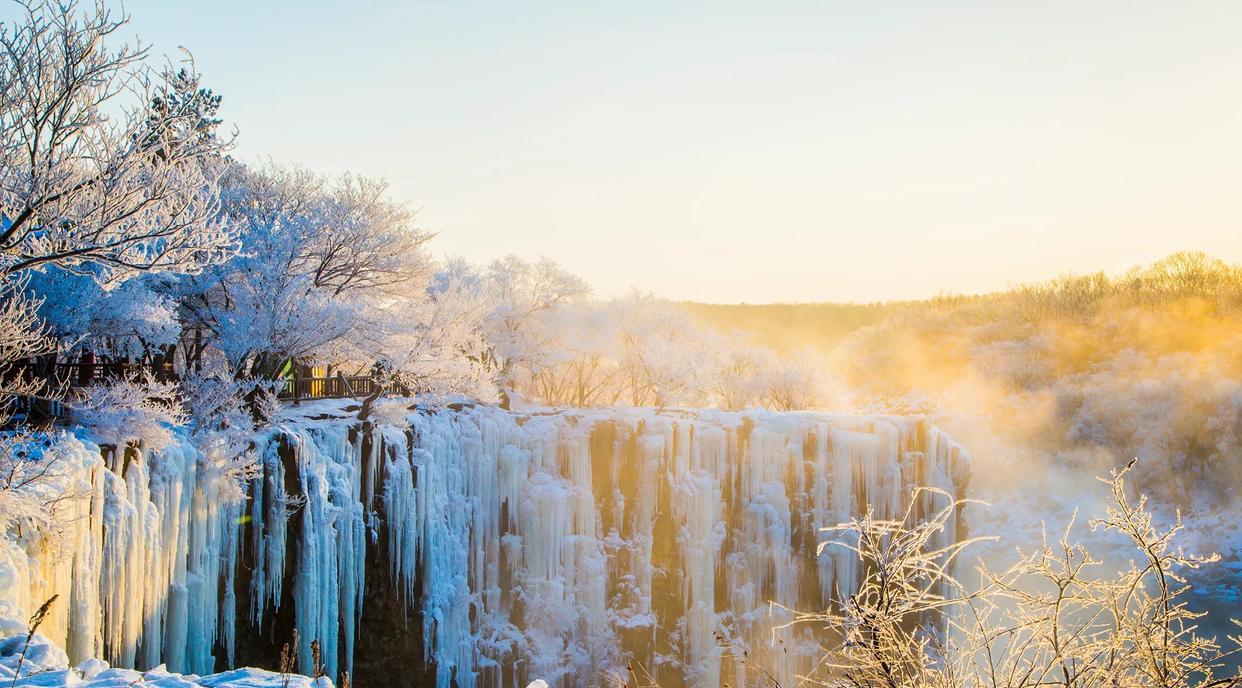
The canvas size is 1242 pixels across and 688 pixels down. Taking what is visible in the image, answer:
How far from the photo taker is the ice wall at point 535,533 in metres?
11.2

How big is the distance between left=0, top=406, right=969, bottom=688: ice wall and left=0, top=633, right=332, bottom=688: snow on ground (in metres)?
4.47

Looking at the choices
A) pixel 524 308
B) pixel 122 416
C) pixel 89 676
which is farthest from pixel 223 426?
pixel 524 308

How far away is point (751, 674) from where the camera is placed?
21250mm

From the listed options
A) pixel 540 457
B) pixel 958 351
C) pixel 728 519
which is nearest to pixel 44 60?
pixel 540 457

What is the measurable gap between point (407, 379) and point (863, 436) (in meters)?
13.2

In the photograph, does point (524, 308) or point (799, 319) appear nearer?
point (524, 308)

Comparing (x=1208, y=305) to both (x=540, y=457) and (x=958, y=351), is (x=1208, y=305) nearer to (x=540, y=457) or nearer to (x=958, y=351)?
(x=958, y=351)

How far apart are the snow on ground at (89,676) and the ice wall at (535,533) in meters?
4.47

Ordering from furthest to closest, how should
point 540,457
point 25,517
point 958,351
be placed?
point 958,351 → point 540,457 → point 25,517

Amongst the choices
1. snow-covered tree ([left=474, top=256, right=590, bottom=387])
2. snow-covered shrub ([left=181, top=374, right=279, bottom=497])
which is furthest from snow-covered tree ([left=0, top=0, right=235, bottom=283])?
snow-covered tree ([left=474, top=256, right=590, bottom=387])

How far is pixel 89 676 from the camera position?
498 centimetres

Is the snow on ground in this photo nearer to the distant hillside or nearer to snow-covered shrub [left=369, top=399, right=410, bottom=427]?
snow-covered shrub [left=369, top=399, right=410, bottom=427]

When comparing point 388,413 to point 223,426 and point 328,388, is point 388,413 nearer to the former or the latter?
point 223,426

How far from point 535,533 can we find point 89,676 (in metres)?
14.9
